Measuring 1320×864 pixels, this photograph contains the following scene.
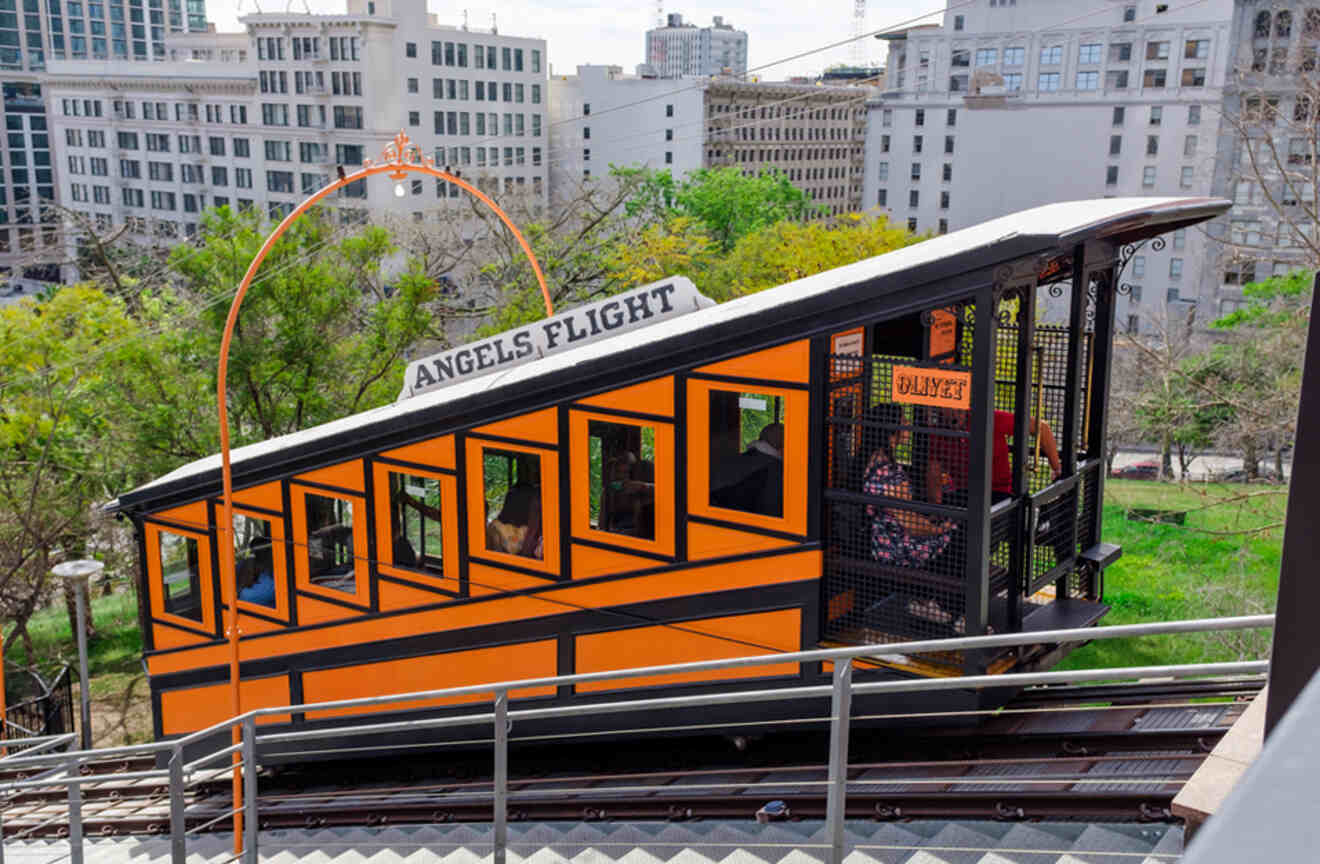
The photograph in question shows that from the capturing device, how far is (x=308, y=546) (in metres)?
11.4

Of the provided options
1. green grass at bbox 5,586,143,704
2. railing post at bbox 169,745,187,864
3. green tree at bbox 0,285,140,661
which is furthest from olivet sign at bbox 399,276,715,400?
green grass at bbox 5,586,143,704

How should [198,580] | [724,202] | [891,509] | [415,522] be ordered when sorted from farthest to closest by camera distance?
[724,202], [198,580], [415,522], [891,509]

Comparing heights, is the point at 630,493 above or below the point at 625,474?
below

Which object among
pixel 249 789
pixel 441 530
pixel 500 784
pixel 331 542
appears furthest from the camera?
pixel 331 542

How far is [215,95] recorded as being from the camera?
293 feet

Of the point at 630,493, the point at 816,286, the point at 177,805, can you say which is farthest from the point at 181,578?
the point at 816,286

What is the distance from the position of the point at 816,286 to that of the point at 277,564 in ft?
20.2

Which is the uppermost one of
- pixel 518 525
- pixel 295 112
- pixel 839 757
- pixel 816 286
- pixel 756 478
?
pixel 295 112

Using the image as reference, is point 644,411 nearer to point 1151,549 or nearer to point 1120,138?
point 1151,549

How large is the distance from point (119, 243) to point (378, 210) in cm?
1594

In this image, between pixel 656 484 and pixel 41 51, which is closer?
pixel 656 484

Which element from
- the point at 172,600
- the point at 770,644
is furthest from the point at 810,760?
the point at 172,600

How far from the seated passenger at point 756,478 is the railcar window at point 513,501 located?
166cm

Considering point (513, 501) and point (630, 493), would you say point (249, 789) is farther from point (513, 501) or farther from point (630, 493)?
point (630, 493)
